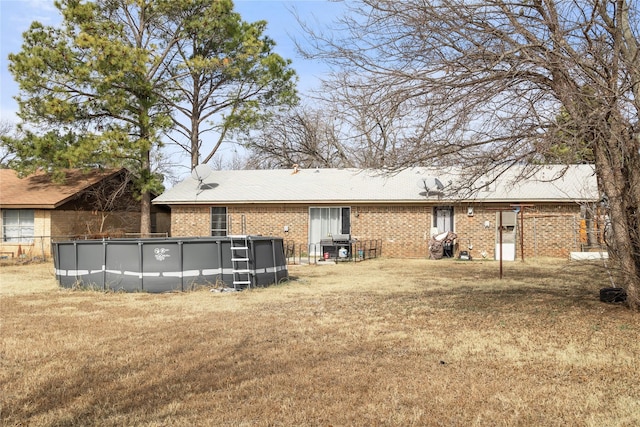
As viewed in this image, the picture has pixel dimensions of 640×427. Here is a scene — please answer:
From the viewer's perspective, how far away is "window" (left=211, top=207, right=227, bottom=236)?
2658cm

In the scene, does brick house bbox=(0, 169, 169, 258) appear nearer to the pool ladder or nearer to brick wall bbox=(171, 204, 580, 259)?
brick wall bbox=(171, 204, 580, 259)

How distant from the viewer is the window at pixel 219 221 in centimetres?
2658

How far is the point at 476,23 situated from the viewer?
8.11 meters

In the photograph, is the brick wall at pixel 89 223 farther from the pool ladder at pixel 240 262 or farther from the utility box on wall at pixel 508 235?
the utility box on wall at pixel 508 235

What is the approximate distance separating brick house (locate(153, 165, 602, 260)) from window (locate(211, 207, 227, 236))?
0.05 meters

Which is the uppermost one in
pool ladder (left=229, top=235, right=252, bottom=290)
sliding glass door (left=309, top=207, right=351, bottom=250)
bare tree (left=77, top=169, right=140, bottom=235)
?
bare tree (left=77, top=169, right=140, bottom=235)

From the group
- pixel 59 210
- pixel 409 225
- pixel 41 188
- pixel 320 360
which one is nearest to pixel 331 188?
pixel 409 225

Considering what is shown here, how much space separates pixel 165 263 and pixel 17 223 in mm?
15592

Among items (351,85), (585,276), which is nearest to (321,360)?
(351,85)

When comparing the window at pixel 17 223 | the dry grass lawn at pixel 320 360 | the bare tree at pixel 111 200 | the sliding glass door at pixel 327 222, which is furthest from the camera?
the bare tree at pixel 111 200

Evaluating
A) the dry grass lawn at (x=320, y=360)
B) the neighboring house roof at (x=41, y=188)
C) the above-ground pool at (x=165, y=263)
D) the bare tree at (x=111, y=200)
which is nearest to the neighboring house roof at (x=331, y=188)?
the bare tree at (x=111, y=200)

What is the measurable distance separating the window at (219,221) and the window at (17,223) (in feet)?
25.7

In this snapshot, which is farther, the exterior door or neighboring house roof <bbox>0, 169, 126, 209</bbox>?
neighboring house roof <bbox>0, 169, 126, 209</bbox>

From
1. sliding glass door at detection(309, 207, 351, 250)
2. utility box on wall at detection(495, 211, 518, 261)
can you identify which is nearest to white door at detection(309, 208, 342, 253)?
sliding glass door at detection(309, 207, 351, 250)
